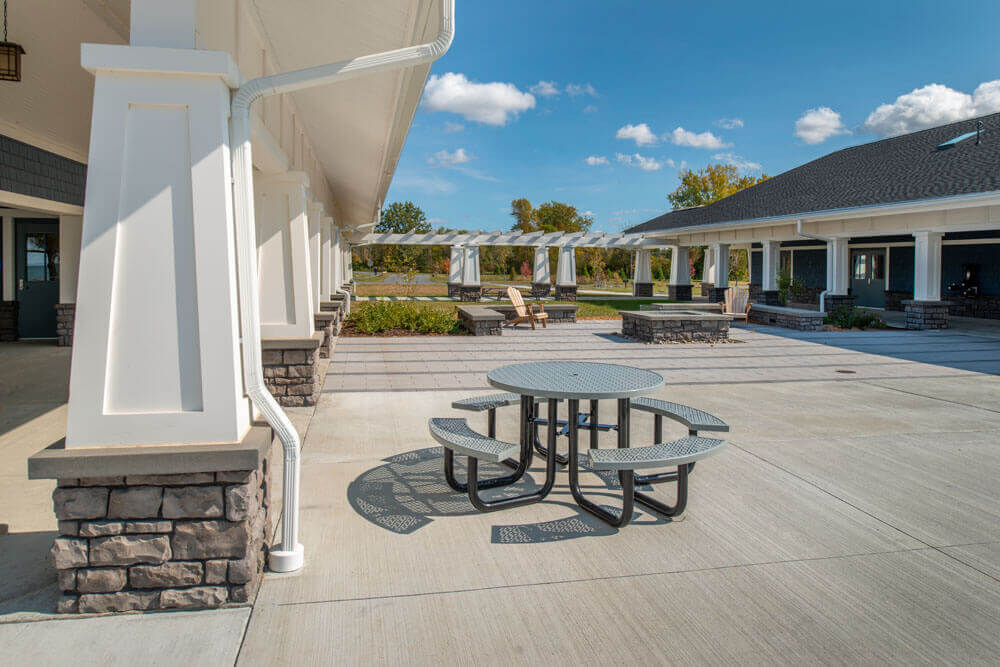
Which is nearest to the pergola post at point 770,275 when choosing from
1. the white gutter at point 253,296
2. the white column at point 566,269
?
the white column at point 566,269

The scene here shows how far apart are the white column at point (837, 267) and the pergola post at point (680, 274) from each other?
10.2 meters

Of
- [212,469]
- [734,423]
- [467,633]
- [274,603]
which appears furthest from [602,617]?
[734,423]

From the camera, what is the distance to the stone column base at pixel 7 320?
1236cm

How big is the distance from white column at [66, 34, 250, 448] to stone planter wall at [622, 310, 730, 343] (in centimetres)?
1131

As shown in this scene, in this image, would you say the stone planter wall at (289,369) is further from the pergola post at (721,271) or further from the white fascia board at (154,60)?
the pergola post at (721,271)

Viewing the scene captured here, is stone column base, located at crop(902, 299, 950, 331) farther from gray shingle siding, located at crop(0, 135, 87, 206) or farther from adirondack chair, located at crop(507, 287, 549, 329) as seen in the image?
gray shingle siding, located at crop(0, 135, 87, 206)

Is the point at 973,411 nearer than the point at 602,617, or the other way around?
the point at 602,617

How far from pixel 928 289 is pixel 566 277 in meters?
14.5

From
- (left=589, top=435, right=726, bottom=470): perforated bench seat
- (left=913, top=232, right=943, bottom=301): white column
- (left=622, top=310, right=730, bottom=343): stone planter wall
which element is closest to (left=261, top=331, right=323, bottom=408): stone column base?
(left=589, top=435, right=726, bottom=470): perforated bench seat

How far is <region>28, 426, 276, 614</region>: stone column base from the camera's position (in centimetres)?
270

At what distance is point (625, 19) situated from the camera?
42500 mm

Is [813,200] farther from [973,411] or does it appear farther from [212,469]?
[212,469]

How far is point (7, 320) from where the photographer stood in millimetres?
12383

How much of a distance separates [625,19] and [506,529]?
45505mm
